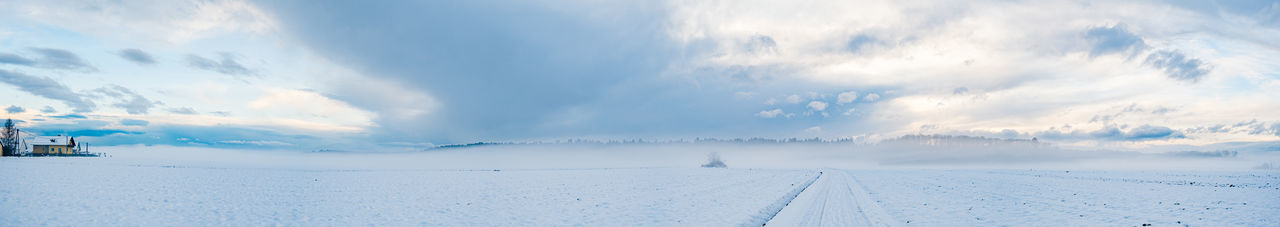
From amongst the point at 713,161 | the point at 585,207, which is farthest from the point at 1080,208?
the point at 713,161

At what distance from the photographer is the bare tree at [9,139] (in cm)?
9969

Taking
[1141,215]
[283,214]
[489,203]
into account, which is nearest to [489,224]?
[489,203]

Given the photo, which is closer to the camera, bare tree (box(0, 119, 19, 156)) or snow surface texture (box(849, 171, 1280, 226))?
snow surface texture (box(849, 171, 1280, 226))

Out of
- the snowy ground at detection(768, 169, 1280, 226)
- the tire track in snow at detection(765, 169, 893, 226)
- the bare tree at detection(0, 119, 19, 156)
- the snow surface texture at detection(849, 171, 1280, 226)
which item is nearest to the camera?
the tire track in snow at detection(765, 169, 893, 226)

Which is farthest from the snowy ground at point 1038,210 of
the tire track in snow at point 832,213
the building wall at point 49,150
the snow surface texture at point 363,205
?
the building wall at point 49,150

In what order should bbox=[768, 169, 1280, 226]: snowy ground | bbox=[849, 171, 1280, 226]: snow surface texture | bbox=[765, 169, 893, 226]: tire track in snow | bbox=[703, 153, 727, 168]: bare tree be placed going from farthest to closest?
bbox=[703, 153, 727, 168]: bare tree
bbox=[849, 171, 1280, 226]: snow surface texture
bbox=[768, 169, 1280, 226]: snowy ground
bbox=[765, 169, 893, 226]: tire track in snow

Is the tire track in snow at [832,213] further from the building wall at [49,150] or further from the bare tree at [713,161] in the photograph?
the building wall at [49,150]

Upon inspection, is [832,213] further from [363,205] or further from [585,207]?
[363,205]

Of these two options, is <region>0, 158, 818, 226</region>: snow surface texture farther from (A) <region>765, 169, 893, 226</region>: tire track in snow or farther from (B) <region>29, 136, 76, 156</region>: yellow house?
(B) <region>29, 136, 76, 156</region>: yellow house

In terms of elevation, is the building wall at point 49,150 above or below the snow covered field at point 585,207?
above

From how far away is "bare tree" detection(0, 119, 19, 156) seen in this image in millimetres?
99688

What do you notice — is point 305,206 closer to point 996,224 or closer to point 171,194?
point 171,194

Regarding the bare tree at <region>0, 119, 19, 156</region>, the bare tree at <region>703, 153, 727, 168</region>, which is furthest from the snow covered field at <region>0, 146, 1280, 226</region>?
the bare tree at <region>0, 119, 19, 156</region>

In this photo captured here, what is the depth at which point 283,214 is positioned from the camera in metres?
22.7
